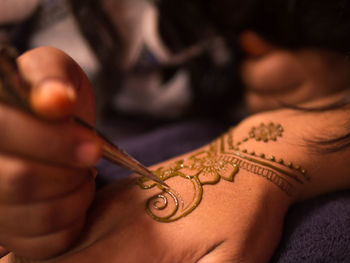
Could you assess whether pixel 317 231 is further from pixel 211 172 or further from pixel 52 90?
pixel 52 90

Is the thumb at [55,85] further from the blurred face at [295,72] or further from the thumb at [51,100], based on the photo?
the blurred face at [295,72]

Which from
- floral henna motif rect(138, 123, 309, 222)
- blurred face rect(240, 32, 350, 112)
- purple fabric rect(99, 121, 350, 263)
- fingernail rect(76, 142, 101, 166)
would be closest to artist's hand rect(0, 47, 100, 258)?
fingernail rect(76, 142, 101, 166)

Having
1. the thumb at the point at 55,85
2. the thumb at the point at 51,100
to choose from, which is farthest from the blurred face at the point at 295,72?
the thumb at the point at 51,100

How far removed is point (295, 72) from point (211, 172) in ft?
1.61

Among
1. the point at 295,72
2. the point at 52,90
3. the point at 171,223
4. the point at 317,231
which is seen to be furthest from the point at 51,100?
the point at 295,72

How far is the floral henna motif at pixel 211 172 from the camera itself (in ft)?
1.55

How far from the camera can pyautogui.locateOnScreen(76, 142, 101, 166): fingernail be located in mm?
348

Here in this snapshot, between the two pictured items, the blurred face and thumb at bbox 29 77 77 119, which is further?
the blurred face

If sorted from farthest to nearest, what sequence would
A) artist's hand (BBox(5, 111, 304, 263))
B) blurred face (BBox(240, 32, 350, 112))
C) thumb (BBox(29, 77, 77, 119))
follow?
blurred face (BBox(240, 32, 350, 112)) < artist's hand (BBox(5, 111, 304, 263)) < thumb (BBox(29, 77, 77, 119))

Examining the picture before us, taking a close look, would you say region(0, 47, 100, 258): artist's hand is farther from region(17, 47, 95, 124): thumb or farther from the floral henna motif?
the floral henna motif

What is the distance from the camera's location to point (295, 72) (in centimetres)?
84

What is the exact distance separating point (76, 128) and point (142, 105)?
36.2 inches

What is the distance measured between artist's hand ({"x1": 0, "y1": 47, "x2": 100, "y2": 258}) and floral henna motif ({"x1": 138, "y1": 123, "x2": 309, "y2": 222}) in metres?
0.13

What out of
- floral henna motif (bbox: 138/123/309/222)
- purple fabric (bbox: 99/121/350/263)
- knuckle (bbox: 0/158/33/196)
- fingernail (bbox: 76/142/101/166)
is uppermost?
knuckle (bbox: 0/158/33/196)
